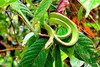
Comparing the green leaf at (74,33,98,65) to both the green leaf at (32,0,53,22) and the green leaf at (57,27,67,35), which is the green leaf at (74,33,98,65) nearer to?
the green leaf at (57,27,67,35)

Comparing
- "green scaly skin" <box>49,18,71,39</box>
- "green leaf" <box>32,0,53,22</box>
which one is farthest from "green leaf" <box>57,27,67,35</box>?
"green leaf" <box>32,0,53,22</box>

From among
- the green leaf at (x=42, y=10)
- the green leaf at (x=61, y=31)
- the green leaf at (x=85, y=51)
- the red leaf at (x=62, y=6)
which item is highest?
the green leaf at (x=42, y=10)

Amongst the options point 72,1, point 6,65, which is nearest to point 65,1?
point 72,1

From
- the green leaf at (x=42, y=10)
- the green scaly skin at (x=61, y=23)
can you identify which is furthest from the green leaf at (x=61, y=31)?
the green leaf at (x=42, y=10)

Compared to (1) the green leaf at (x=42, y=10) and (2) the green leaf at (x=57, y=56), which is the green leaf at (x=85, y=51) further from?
(1) the green leaf at (x=42, y=10)

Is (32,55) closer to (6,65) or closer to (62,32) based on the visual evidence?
(62,32)

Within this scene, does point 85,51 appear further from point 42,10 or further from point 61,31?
point 42,10
